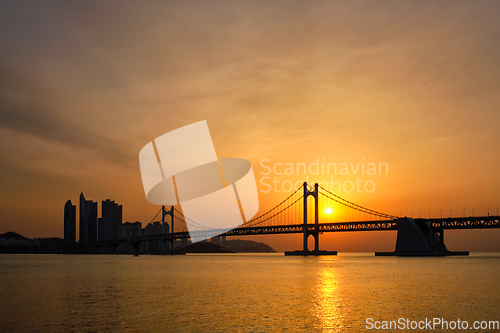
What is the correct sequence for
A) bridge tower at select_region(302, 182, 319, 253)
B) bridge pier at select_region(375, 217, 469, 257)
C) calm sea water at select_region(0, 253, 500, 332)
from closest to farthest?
calm sea water at select_region(0, 253, 500, 332) → bridge pier at select_region(375, 217, 469, 257) → bridge tower at select_region(302, 182, 319, 253)

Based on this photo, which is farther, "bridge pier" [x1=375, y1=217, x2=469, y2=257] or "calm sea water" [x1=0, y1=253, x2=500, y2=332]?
"bridge pier" [x1=375, y1=217, x2=469, y2=257]

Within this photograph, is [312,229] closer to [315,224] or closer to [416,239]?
[315,224]

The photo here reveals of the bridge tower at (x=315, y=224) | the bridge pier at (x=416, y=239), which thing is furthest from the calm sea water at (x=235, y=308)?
the bridge tower at (x=315, y=224)

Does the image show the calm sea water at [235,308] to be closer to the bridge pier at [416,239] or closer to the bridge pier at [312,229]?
the bridge pier at [416,239]

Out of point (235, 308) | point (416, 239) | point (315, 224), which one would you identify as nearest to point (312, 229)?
point (315, 224)

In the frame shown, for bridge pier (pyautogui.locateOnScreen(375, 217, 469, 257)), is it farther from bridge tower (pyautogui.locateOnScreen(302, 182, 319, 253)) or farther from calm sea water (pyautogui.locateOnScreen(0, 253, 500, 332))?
calm sea water (pyautogui.locateOnScreen(0, 253, 500, 332))

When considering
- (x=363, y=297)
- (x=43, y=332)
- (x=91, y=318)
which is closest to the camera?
(x=43, y=332)

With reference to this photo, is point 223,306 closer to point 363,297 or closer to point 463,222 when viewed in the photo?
point 363,297

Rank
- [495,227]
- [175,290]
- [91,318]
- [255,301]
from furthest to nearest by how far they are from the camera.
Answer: [495,227]
[175,290]
[255,301]
[91,318]

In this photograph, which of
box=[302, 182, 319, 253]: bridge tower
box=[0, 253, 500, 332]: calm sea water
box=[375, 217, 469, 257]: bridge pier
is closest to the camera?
box=[0, 253, 500, 332]: calm sea water

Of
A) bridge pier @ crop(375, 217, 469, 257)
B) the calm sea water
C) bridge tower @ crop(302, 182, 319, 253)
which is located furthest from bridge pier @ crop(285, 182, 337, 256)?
the calm sea water

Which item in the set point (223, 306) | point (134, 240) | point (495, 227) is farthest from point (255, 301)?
point (134, 240)
